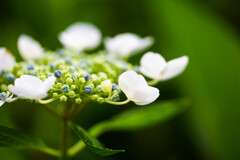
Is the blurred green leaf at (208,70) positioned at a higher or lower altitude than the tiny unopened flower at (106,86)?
higher

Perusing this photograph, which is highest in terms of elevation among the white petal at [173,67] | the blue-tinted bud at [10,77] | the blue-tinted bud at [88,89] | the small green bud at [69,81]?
the blue-tinted bud at [10,77]

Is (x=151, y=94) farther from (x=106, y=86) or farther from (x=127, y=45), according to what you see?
(x=127, y=45)

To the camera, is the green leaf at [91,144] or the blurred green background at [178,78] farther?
the blurred green background at [178,78]

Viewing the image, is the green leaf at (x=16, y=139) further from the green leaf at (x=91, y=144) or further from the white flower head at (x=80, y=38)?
the white flower head at (x=80, y=38)

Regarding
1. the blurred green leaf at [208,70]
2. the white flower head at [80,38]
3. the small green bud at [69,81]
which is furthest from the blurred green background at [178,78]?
the small green bud at [69,81]

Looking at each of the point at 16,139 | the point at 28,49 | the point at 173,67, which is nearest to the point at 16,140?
the point at 16,139

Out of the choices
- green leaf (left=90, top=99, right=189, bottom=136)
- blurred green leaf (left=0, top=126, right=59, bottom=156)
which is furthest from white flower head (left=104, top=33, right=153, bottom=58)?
blurred green leaf (left=0, top=126, right=59, bottom=156)

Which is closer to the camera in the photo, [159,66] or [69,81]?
[69,81]

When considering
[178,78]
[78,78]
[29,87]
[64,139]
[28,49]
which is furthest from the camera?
[178,78]
